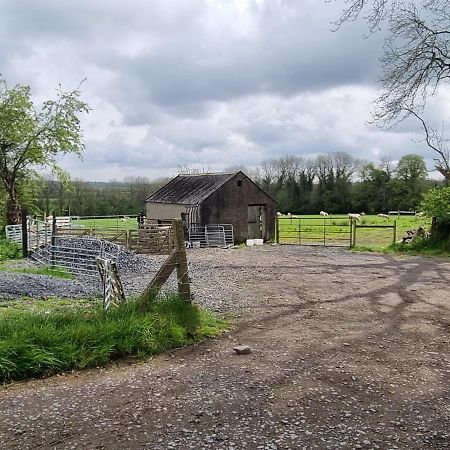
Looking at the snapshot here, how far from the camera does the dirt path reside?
154 inches

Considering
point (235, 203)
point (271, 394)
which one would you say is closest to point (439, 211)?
point (235, 203)

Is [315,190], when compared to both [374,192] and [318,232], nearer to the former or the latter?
[374,192]

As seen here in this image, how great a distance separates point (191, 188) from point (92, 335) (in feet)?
87.9

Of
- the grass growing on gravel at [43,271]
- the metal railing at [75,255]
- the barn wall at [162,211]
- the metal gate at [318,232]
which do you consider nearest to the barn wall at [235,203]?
the barn wall at [162,211]

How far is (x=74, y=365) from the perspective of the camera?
17.8ft

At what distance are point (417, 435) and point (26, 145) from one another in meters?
25.3

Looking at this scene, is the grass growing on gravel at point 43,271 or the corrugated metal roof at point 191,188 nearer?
the grass growing on gravel at point 43,271

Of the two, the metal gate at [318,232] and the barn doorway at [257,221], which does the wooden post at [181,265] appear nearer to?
the metal gate at [318,232]

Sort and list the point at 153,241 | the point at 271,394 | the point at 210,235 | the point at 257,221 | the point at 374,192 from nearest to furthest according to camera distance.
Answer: the point at 271,394 → the point at 153,241 → the point at 210,235 → the point at 257,221 → the point at 374,192

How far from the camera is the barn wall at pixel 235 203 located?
2964 centimetres

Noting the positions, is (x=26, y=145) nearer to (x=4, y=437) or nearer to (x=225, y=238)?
(x=225, y=238)

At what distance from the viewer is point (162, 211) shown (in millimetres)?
33031

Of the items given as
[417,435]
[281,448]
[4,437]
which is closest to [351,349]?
[417,435]

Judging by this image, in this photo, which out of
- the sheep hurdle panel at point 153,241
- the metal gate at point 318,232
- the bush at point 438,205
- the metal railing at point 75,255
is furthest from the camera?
the metal gate at point 318,232
